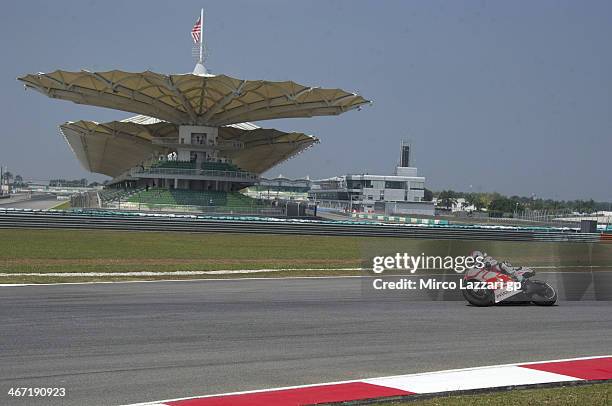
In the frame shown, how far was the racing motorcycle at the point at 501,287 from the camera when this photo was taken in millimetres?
14273

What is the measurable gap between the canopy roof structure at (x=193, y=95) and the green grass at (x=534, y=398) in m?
56.4

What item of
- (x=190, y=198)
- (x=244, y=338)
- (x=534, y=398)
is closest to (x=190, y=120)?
(x=190, y=198)

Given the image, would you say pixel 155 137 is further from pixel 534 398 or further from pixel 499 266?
pixel 534 398

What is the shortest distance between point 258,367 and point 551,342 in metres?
4.91

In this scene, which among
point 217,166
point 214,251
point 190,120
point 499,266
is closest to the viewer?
→ point 499,266

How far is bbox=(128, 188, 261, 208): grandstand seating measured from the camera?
68.7 meters

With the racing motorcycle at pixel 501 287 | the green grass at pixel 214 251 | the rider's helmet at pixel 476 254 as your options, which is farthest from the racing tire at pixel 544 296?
the rider's helmet at pixel 476 254

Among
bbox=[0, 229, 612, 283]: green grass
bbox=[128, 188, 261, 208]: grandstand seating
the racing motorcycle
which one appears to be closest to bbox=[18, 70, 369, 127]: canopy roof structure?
bbox=[128, 188, 261, 208]: grandstand seating

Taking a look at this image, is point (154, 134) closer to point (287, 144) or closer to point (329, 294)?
point (287, 144)

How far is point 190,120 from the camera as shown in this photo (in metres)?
77.7

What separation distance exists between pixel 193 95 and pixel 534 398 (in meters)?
Answer: 64.9

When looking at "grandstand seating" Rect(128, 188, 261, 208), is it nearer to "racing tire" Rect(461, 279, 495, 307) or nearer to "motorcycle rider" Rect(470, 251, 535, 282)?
"racing tire" Rect(461, 279, 495, 307)

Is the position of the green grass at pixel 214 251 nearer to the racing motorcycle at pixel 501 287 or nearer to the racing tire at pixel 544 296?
the racing motorcycle at pixel 501 287

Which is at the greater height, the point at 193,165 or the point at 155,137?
the point at 155,137
